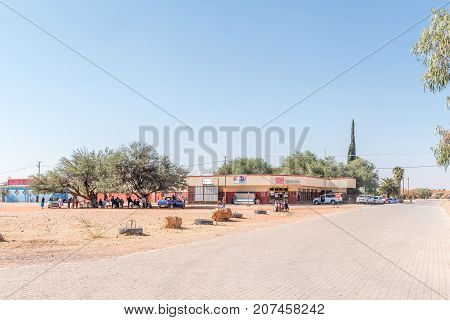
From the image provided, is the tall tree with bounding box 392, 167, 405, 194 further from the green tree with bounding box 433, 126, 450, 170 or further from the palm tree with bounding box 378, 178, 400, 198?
the green tree with bounding box 433, 126, 450, 170

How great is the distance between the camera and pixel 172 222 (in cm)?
2380

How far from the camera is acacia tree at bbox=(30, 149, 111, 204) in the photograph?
185 feet

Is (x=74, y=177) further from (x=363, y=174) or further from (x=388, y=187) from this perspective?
(x=388, y=187)

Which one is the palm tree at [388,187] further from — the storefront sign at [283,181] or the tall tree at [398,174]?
the storefront sign at [283,181]

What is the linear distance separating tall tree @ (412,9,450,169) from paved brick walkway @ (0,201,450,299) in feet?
10.7

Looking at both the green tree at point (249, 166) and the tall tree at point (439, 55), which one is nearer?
the tall tree at point (439, 55)

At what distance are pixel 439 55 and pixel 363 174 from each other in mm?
94460

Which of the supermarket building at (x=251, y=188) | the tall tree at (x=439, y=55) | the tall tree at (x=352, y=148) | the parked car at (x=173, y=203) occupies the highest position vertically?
the tall tree at (x=352, y=148)

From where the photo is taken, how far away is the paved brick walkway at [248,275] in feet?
26.1

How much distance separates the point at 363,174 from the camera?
335 feet

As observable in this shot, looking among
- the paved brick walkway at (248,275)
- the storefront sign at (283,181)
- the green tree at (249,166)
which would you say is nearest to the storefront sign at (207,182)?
the storefront sign at (283,181)

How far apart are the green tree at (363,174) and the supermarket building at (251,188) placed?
28757 mm

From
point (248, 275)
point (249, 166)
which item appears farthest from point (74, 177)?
point (249, 166)
